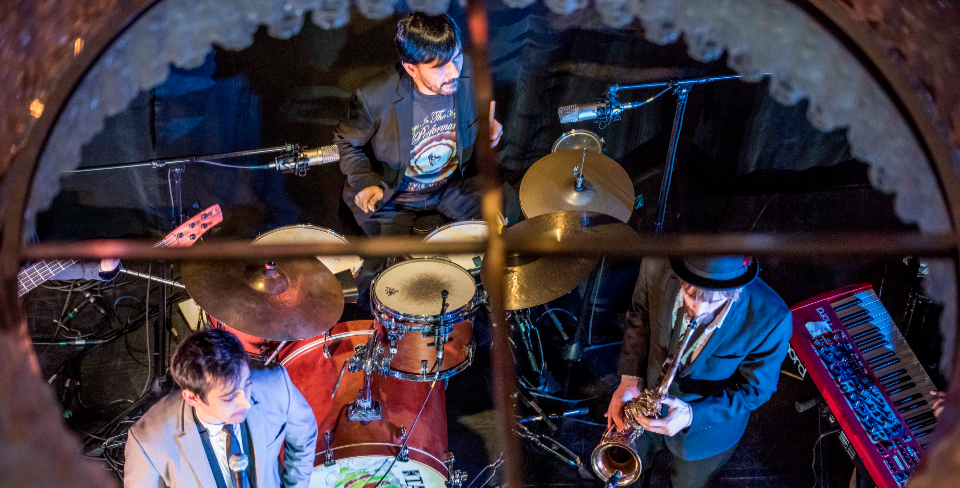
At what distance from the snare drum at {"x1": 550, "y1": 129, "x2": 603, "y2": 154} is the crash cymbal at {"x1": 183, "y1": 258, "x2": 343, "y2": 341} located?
1.85 m

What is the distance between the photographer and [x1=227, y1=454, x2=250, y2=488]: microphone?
2.72m

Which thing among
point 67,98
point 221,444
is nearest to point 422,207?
point 221,444

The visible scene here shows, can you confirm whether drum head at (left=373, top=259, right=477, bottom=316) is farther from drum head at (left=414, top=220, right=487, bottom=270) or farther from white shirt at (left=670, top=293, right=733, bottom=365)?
white shirt at (left=670, top=293, right=733, bottom=365)

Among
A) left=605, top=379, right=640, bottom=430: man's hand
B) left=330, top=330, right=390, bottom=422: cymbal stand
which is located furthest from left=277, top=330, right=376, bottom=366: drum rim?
left=605, top=379, right=640, bottom=430: man's hand

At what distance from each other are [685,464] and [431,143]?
6.74ft

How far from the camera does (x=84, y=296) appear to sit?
451 centimetres

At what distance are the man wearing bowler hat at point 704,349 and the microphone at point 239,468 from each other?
5.07 ft

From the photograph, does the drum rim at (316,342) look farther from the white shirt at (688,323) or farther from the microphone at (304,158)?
the white shirt at (688,323)

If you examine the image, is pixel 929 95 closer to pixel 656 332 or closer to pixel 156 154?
pixel 656 332

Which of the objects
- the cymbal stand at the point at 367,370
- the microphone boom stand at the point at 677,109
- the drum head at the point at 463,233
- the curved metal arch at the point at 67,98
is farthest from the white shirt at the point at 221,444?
the microphone boom stand at the point at 677,109

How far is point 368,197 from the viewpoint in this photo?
12.7ft

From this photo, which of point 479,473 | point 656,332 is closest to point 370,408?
point 479,473

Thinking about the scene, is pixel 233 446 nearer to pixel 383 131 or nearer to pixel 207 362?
pixel 207 362

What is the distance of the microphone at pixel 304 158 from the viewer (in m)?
Answer: 3.68
